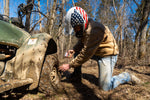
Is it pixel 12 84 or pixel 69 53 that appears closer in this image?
pixel 12 84

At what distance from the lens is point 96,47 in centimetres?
217

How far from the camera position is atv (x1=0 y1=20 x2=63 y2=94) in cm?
168

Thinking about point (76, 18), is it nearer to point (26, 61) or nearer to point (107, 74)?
point (26, 61)

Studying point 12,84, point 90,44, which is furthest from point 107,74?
point 12,84

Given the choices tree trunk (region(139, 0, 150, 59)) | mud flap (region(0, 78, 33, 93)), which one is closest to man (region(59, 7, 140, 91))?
mud flap (region(0, 78, 33, 93))

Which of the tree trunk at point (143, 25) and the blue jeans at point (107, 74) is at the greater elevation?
the tree trunk at point (143, 25)

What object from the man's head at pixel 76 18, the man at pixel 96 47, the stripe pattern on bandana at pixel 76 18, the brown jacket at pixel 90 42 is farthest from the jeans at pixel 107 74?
the stripe pattern on bandana at pixel 76 18

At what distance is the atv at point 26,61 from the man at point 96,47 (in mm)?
355

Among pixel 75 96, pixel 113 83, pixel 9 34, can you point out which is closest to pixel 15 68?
pixel 9 34

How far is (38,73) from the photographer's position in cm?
169

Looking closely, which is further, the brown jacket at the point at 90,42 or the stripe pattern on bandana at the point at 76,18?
the brown jacket at the point at 90,42

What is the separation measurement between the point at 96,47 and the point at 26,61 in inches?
49.8

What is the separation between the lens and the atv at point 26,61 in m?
1.68

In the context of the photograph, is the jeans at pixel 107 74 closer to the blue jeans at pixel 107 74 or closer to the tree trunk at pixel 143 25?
the blue jeans at pixel 107 74
